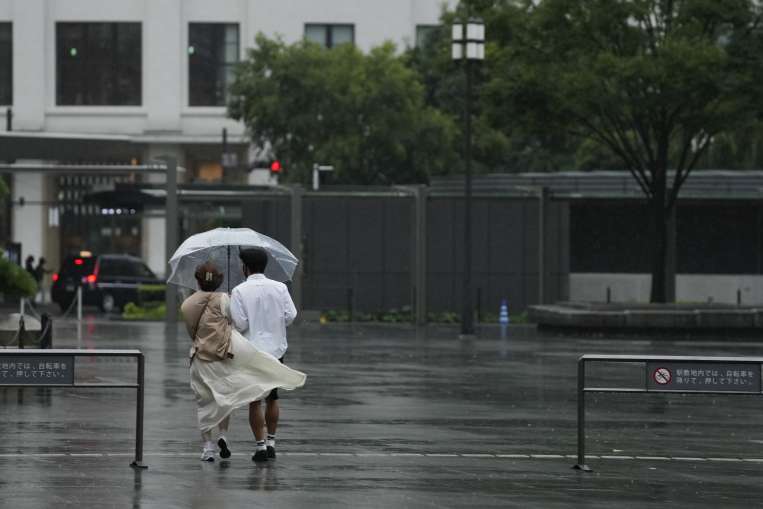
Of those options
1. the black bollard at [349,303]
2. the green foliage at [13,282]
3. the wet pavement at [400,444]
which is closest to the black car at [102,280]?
the black bollard at [349,303]

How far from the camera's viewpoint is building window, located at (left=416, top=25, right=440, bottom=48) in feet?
223

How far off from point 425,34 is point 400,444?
55.4 m

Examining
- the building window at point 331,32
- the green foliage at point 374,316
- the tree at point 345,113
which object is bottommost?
the green foliage at point 374,316

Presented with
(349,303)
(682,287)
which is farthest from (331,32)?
(349,303)

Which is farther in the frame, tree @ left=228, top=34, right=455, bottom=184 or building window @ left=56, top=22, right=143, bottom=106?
building window @ left=56, top=22, right=143, bottom=106

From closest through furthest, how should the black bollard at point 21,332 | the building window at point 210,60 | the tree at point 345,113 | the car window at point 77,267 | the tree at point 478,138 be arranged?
the black bollard at point 21,332, the car window at point 77,267, the tree at point 345,113, the tree at point 478,138, the building window at point 210,60

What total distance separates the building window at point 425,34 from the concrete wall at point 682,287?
22332 millimetres

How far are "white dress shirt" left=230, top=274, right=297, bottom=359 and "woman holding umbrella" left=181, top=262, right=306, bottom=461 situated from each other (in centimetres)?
18

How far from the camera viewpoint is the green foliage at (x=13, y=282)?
22922 millimetres

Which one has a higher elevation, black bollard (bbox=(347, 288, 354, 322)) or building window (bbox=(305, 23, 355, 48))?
building window (bbox=(305, 23, 355, 48))

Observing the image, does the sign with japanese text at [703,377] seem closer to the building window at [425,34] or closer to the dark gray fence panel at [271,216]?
the dark gray fence panel at [271,216]

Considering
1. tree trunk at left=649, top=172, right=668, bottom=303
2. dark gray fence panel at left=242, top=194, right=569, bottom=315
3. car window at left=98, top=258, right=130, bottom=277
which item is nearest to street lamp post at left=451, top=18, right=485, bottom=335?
tree trunk at left=649, top=172, right=668, bottom=303

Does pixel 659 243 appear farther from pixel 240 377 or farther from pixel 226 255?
pixel 240 377

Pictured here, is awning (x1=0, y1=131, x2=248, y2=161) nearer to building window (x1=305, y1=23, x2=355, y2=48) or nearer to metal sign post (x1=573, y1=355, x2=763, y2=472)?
metal sign post (x1=573, y1=355, x2=763, y2=472)
